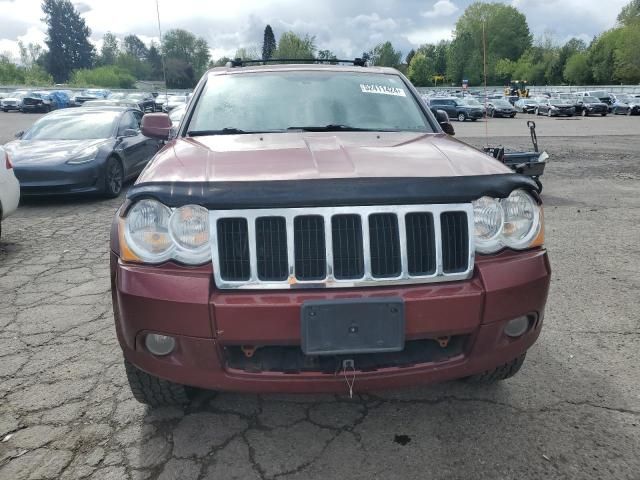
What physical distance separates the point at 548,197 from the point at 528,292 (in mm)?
6677

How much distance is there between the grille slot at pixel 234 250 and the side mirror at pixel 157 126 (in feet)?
7.01

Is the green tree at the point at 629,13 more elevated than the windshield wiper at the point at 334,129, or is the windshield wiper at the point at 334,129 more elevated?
the green tree at the point at 629,13

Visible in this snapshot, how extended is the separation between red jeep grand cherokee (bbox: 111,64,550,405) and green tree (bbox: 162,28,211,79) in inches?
4767

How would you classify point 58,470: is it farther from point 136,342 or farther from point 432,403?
point 432,403

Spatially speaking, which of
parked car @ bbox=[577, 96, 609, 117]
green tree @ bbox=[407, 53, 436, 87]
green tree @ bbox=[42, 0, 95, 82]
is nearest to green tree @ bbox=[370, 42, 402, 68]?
green tree @ bbox=[407, 53, 436, 87]

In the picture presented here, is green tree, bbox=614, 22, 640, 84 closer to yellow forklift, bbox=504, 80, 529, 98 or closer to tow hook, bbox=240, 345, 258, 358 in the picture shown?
yellow forklift, bbox=504, 80, 529, 98

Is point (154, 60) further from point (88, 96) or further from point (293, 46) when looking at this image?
point (88, 96)

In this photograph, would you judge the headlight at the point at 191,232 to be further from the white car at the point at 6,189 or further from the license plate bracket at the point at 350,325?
the white car at the point at 6,189

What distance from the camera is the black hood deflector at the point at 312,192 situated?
2008mm

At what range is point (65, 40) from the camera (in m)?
107

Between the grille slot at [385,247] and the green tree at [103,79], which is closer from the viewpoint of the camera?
the grille slot at [385,247]

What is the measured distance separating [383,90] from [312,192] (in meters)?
1.93

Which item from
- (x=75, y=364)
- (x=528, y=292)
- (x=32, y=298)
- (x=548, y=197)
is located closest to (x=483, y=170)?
(x=528, y=292)

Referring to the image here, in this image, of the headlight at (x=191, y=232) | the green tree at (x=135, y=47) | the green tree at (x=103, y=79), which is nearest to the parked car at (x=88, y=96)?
the headlight at (x=191, y=232)
